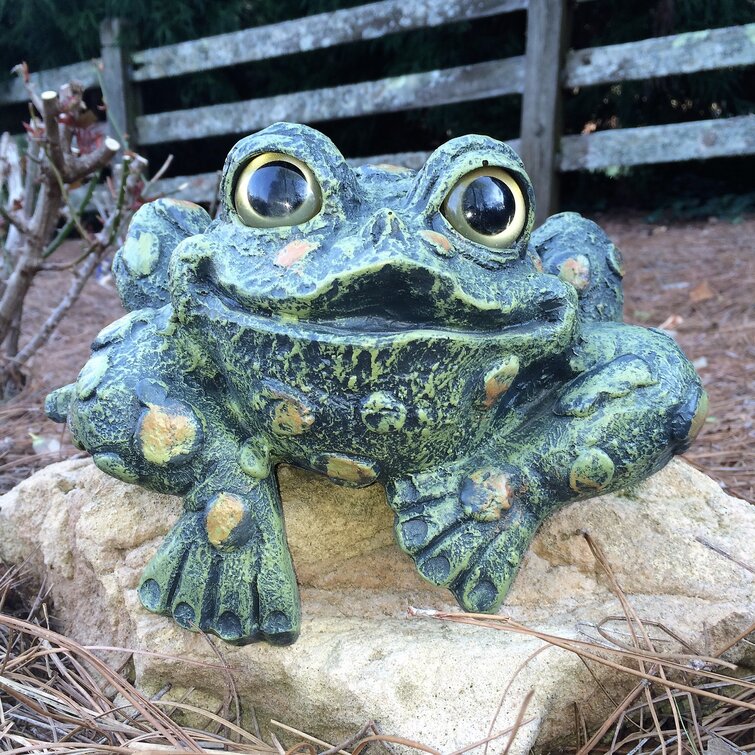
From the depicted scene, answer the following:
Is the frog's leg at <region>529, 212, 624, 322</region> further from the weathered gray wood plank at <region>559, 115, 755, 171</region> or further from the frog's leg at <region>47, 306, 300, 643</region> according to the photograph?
the weathered gray wood plank at <region>559, 115, 755, 171</region>

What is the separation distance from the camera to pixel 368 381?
3.31ft

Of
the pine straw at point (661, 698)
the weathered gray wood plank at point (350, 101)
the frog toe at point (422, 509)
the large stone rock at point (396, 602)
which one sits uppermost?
the weathered gray wood plank at point (350, 101)

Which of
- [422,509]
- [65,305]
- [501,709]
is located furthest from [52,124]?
[501,709]

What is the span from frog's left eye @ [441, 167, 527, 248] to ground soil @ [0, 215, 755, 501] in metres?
1.06

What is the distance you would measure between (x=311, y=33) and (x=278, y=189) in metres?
3.56

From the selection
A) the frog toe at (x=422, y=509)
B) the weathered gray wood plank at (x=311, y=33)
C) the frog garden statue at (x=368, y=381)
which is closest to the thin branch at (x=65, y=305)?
the frog garden statue at (x=368, y=381)

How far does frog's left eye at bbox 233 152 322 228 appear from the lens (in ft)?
3.41

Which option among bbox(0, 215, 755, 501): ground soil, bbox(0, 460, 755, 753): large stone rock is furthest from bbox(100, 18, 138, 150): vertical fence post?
bbox(0, 460, 755, 753): large stone rock

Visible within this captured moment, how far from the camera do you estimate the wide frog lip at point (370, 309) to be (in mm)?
974

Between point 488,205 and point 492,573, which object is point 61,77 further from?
point 492,573

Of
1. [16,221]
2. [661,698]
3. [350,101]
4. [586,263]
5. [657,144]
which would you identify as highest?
[350,101]

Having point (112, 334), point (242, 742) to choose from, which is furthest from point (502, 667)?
point (112, 334)

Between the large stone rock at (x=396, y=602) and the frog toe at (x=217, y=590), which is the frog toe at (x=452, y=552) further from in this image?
the frog toe at (x=217, y=590)

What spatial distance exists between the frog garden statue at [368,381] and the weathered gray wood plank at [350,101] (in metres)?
3.00
